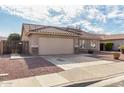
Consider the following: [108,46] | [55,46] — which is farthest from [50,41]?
[108,46]

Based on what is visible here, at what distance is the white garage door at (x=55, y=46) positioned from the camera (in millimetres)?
14656

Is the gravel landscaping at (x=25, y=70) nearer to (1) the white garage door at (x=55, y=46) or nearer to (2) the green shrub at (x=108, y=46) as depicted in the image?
(1) the white garage door at (x=55, y=46)

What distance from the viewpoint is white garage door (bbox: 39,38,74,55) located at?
48.1ft

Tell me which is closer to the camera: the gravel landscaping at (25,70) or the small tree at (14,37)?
the gravel landscaping at (25,70)

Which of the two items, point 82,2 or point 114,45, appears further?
point 114,45

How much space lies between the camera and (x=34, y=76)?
252 inches

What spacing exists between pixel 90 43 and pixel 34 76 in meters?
15.5

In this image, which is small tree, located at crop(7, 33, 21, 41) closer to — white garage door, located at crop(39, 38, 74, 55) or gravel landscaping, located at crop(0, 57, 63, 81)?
white garage door, located at crop(39, 38, 74, 55)

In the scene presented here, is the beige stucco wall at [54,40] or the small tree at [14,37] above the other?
the small tree at [14,37]

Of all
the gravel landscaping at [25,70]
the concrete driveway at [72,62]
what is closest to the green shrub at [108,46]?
the concrete driveway at [72,62]

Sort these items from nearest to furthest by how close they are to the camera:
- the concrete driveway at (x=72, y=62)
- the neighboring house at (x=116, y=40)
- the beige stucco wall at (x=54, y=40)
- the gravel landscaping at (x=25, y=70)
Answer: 1. the gravel landscaping at (x=25, y=70)
2. the concrete driveway at (x=72, y=62)
3. the beige stucco wall at (x=54, y=40)
4. the neighboring house at (x=116, y=40)

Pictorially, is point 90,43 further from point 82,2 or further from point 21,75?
point 21,75
